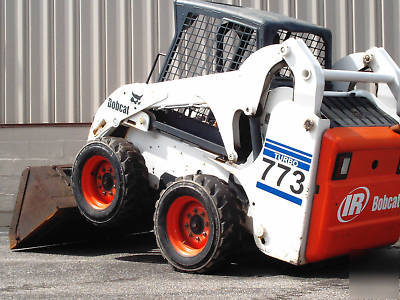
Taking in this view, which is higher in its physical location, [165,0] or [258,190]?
[165,0]

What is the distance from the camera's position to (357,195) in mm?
5168

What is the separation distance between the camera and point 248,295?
15.4ft

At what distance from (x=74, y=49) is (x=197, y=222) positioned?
505 cm

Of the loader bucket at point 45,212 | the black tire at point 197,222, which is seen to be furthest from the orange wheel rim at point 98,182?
the black tire at point 197,222

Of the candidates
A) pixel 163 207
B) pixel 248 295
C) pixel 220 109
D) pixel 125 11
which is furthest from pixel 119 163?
pixel 125 11

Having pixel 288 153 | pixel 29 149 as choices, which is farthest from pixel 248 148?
pixel 29 149

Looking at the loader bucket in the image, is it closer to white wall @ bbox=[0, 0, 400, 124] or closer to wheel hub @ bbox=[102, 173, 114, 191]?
wheel hub @ bbox=[102, 173, 114, 191]

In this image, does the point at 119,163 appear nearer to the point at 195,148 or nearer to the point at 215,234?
the point at 195,148

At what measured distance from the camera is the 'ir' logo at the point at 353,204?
200 inches

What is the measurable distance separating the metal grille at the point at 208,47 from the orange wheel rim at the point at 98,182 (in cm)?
100

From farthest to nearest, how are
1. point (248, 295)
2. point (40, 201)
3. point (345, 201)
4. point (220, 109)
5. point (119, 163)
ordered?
point (40, 201), point (119, 163), point (220, 109), point (345, 201), point (248, 295)

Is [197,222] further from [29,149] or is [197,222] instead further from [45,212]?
[29,149]

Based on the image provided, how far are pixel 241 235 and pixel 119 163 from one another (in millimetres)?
1329

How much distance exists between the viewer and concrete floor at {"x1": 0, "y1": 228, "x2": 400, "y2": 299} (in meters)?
4.78
